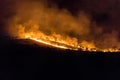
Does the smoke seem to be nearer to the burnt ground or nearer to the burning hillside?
the burning hillside

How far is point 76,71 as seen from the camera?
9680 millimetres

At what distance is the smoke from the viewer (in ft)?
45.6

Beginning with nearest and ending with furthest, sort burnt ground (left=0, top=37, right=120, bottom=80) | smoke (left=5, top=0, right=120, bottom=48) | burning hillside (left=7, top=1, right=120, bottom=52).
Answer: burnt ground (left=0, top=37, right=120, bottom=80) < burning hillside (left=7, top=1, right=120, bottom=52) < smoke (left=5, top=0, right=120, bottom=48)

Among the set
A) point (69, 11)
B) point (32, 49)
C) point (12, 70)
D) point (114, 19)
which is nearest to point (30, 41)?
point (32, 49)

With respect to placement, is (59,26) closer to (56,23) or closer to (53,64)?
(56,23)

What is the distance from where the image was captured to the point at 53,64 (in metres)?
9.65

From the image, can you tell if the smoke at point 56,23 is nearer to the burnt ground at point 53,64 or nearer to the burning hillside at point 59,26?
the burning hillside at point 59,26

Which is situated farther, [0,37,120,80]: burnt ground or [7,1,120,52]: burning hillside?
[7,1,120,52]: burning hillside

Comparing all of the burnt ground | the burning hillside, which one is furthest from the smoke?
the burnt ground

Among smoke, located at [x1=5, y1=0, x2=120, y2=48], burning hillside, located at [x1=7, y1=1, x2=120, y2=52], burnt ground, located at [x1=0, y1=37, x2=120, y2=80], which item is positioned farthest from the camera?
smoke, located at [x1=5, y1=0, x2=120, y2=48]

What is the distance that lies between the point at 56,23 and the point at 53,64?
17.4ft

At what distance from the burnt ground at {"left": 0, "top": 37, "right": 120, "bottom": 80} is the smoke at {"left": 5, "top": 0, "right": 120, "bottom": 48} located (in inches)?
144

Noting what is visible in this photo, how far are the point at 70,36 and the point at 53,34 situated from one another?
0.92 metres

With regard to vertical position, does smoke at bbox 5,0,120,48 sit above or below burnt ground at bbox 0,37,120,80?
above
